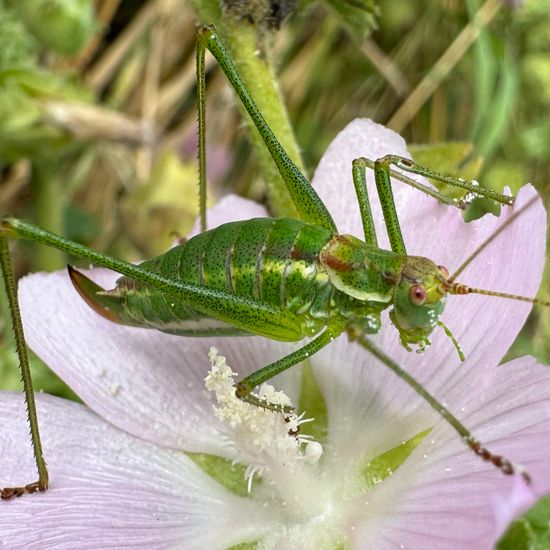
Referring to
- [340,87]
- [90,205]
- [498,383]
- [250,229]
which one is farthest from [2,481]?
[340,87]

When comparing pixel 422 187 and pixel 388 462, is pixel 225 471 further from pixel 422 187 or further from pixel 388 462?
pixel 422 187

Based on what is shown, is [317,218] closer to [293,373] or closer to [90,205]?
[293,373]

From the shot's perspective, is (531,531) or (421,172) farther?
(421,172)

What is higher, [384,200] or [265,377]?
[384,200]

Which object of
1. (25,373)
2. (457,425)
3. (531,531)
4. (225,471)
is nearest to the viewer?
(531,531)

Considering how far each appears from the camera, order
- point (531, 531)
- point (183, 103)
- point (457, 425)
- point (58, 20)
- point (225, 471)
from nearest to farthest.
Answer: point (531, 531)
point (457, 425)
point (225, 471)
point (58, 20)
point (183, 103)

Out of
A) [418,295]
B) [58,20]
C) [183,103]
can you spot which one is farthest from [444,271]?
[183,103]
